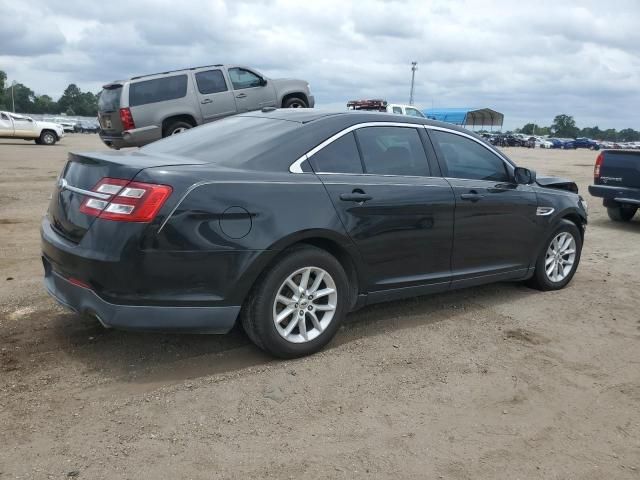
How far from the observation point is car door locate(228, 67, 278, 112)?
42.5ft

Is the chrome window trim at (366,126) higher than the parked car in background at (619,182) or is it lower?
higher

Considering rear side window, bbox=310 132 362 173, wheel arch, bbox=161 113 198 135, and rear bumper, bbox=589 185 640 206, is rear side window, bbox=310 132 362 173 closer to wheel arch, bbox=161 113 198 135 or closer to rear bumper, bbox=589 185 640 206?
rear bumper, bbox=589 185 640 206

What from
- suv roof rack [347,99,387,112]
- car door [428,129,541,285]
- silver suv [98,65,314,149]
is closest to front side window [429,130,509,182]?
car door [428,129,541,285]

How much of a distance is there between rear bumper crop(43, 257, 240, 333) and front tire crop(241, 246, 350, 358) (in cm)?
18

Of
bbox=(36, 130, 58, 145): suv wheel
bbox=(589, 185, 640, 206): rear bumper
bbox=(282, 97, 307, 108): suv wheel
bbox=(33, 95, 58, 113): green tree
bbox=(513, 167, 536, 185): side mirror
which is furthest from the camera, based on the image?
bbox=(33, 95, 58, 113): green tree

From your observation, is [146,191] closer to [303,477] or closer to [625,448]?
[303,477]

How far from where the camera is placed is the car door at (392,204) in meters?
4.09

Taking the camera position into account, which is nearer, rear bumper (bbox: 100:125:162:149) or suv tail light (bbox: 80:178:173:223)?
suv tail light (bbox: 80:178:173:223)

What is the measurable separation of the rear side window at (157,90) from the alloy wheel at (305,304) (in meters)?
9.59

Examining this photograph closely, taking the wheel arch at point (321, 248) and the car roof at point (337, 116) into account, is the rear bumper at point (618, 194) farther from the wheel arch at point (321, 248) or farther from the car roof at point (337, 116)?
the wheel arch at point (321, 248)

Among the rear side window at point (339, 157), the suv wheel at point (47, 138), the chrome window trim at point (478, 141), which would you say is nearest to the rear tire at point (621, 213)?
the chrome window trim at point (478, 141)

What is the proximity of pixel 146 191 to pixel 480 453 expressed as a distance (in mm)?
2248

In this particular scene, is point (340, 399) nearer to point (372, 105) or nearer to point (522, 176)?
point (522, 176)

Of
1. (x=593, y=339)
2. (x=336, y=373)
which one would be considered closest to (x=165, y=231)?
(x=336, y=373)
